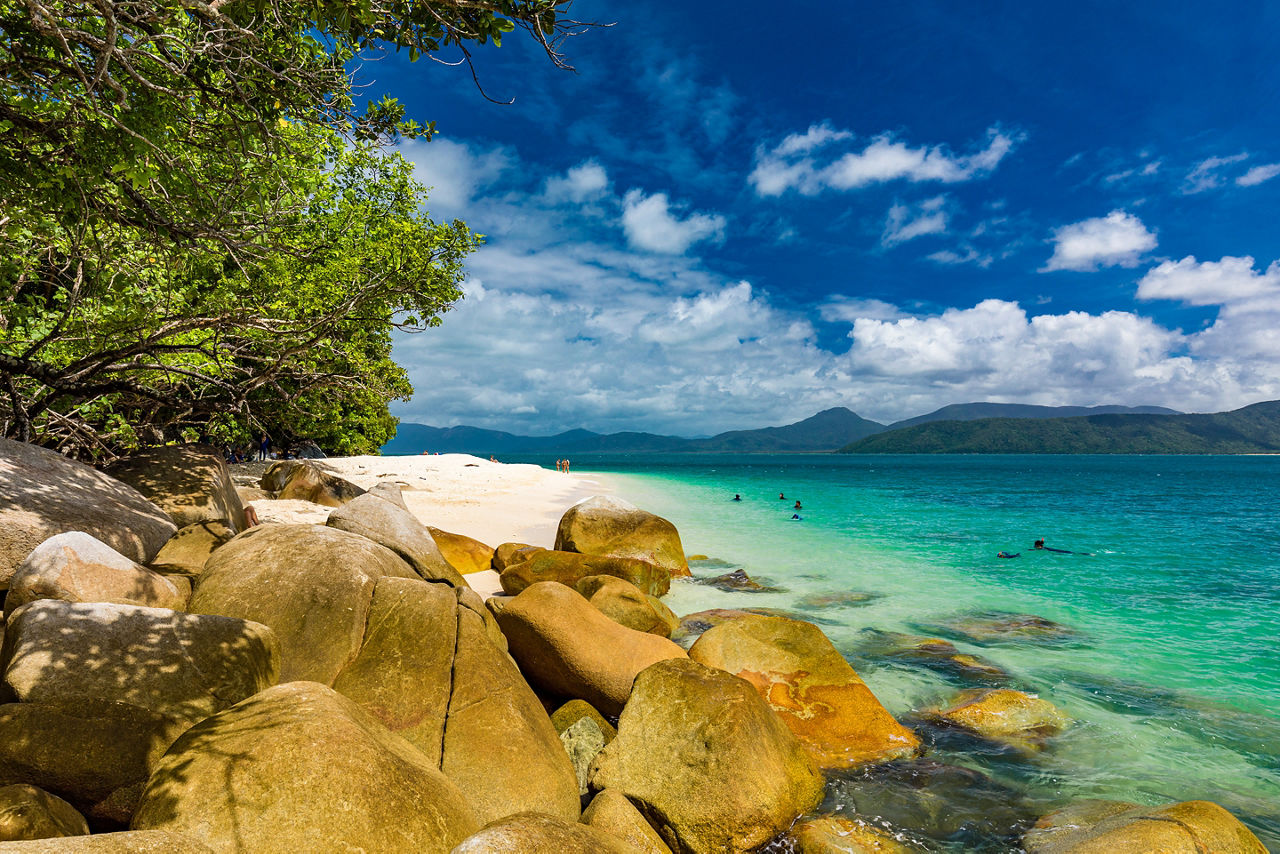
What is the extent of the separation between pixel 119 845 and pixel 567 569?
8538 millimetres

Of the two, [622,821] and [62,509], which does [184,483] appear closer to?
[62,509]

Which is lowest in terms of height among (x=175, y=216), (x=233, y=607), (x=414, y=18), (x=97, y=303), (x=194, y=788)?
(x=194, y=788)

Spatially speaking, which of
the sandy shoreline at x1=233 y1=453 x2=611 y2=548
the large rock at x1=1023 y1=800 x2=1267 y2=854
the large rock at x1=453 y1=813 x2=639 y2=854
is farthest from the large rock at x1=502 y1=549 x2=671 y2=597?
the large rock at x1=1023 y1=800 x2=1267 y2=854

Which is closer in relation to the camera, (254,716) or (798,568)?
(254,716)

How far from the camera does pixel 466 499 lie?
25.9m

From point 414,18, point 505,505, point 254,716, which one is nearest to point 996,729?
point 254,716

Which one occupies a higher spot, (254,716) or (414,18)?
(414,18)

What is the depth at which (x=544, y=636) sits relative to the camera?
6.65 meters

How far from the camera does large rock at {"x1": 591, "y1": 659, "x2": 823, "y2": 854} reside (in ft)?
16.0

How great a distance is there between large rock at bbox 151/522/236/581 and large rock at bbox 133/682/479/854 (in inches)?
142

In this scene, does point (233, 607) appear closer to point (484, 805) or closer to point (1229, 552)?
point (484, 805)

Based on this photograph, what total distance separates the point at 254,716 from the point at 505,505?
74.3ft

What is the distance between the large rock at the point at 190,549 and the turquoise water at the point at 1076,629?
7650mm

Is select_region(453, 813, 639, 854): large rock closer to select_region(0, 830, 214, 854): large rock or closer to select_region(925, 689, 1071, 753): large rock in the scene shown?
select_region(0, 830, 214, 854): large rock
